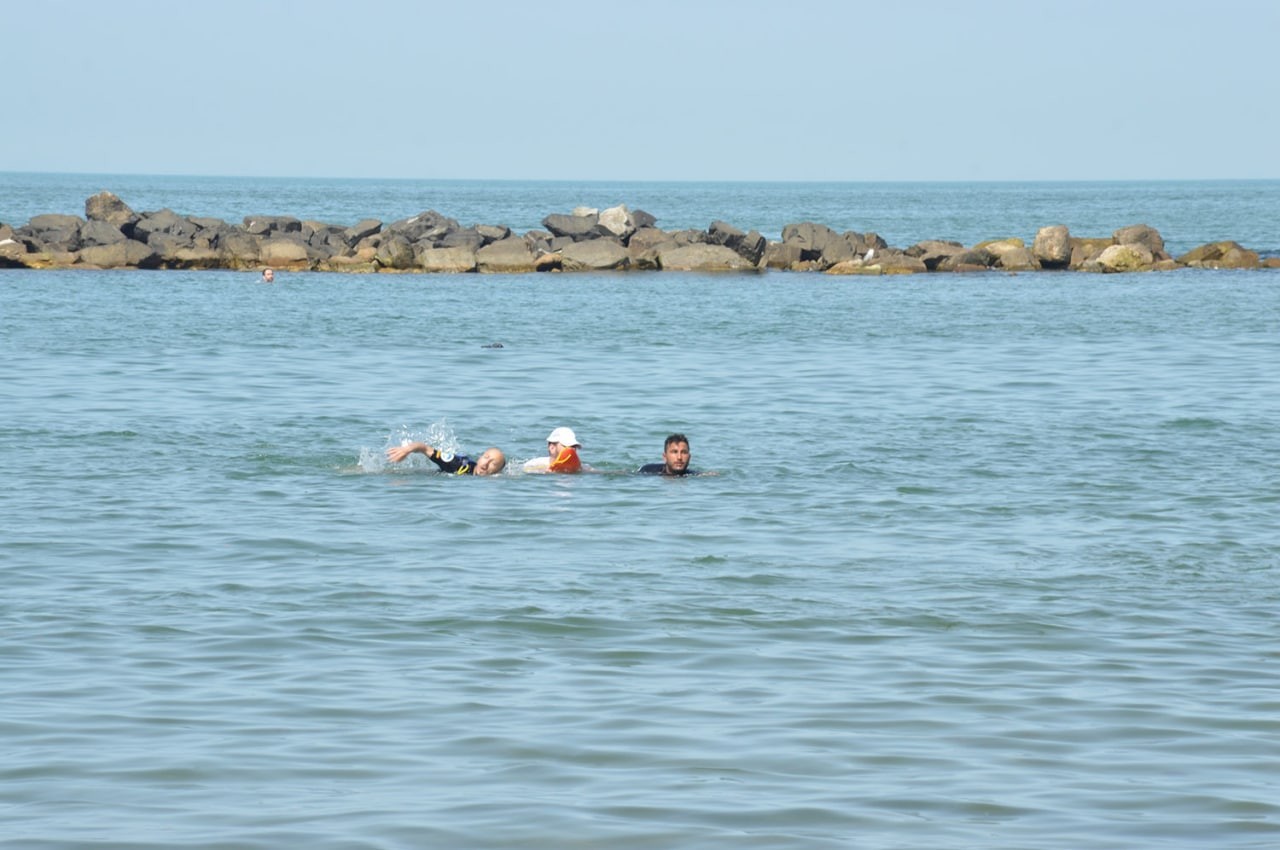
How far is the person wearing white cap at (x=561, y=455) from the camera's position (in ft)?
65.7

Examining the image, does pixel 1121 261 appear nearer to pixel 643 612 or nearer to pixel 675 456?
pixel 675 456

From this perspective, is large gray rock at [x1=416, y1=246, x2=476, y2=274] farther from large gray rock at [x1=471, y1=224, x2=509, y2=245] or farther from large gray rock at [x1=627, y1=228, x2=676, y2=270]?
large gray rock at [x1=627, y1=228, x2=676, y2=270]

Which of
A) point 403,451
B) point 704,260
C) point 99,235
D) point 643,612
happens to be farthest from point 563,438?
point 99,235

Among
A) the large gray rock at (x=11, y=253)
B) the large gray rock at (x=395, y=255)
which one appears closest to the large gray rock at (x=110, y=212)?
the large gray rock at (x=11, y=253)

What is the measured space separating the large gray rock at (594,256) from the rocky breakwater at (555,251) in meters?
0.04

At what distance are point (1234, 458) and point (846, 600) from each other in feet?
31.8

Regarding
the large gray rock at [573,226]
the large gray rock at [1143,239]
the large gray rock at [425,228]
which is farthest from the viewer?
the large gray rock at [573,226]

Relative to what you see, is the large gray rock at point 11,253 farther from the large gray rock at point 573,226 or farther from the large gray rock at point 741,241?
the large gray rock at point 741,241

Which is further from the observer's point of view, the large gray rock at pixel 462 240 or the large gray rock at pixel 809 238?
the large gray rock at pixel 809 238

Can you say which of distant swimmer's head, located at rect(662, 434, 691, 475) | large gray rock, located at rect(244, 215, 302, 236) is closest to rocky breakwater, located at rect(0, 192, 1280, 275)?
large gray rock, located at rect(244, 215, 302, 236)

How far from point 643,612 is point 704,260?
54506mm

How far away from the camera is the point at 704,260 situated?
2645 inches

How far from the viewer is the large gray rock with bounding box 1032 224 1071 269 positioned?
65.4 meters

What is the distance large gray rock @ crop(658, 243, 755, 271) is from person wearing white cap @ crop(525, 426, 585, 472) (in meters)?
46.8
